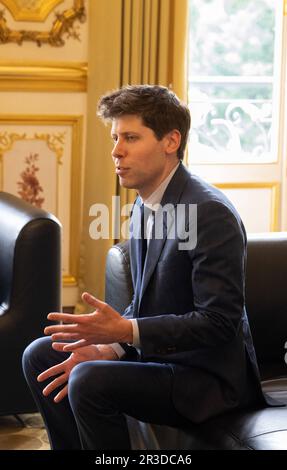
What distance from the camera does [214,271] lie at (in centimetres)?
200

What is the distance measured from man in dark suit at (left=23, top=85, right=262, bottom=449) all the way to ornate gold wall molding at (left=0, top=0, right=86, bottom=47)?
187 centimetres

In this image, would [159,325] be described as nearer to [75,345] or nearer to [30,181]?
[75,345]

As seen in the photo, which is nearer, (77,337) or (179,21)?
(77,337)

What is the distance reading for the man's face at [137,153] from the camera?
2.17 meters

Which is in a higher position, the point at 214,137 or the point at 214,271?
the point at 214,137

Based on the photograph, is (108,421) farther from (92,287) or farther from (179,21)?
(179,21)

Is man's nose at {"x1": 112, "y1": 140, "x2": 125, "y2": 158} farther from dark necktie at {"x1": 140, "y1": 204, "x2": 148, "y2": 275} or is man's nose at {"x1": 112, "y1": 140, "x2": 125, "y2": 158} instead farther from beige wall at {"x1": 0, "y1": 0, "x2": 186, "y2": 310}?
beige wall at {"x1": 0, "y1": 0, "x2": 186, "y2": 310}

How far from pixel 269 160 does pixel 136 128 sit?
2442 millimetres

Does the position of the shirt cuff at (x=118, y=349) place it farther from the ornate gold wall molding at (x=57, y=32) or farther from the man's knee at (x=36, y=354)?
the ornate gold wall molding at (x=57, y=32)

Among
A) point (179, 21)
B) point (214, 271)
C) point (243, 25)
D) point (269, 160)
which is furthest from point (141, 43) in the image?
point (214, 271)

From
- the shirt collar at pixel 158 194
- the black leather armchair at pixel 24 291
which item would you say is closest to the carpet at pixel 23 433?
the black leather armchair at pixel 24 291

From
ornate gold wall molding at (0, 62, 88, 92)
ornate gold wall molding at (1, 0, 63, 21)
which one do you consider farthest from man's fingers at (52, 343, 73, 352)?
ornate gold wall molding at (1, 0, 63, 21)

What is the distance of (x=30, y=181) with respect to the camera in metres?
4.08

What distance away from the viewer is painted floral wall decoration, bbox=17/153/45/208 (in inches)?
160
